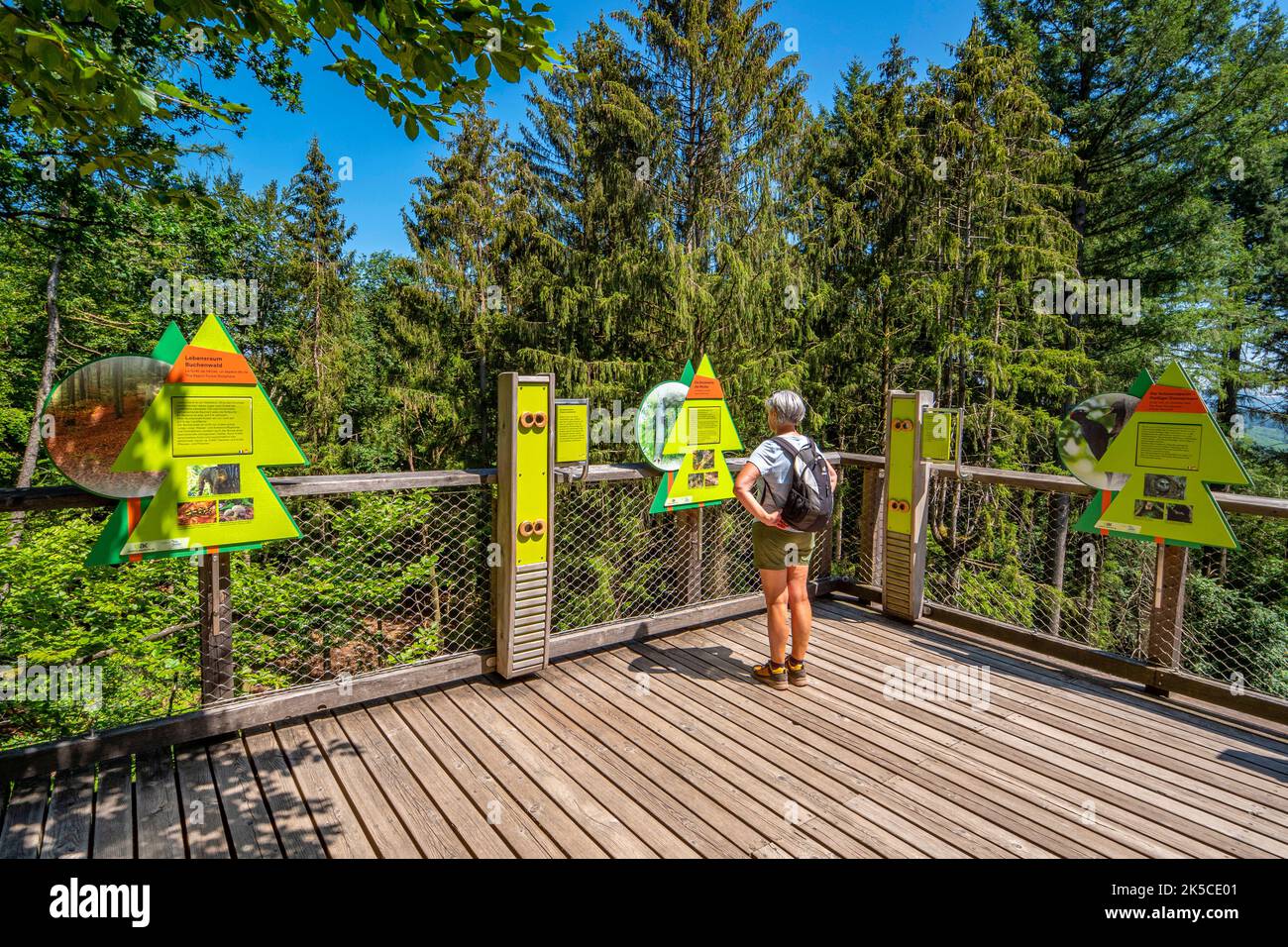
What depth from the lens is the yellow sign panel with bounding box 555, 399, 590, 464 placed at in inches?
158

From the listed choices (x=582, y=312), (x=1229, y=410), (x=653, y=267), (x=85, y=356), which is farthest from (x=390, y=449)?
(x=1229, y=410)

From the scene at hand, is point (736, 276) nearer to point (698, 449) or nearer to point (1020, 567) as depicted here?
point (1020, 567)

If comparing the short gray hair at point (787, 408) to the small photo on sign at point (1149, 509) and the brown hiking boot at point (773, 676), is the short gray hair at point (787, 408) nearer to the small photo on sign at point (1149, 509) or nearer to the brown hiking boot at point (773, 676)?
the brown hiking boot at point (773, 676)

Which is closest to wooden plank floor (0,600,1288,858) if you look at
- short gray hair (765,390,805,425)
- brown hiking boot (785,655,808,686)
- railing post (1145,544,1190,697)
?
brown hiking boot (785,655,808,686)

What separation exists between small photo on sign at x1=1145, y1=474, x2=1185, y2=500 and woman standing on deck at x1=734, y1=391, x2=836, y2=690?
1775 mm

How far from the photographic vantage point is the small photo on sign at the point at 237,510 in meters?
3.08

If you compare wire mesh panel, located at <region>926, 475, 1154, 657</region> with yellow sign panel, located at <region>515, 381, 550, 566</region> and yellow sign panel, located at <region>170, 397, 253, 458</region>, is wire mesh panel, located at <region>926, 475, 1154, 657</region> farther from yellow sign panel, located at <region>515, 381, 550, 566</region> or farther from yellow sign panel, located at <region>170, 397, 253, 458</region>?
yellow sign panel, located at <region>170, 397, 253, 458</region>

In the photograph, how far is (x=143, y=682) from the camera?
406 inches

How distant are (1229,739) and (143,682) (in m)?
12.7

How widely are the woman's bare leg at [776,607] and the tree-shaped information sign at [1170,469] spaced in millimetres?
1971

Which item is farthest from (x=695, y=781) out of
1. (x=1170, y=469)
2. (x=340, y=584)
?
(x=340, y=584)

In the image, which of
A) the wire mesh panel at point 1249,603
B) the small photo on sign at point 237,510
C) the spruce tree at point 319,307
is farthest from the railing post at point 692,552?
the spruce tree at point 319,307
